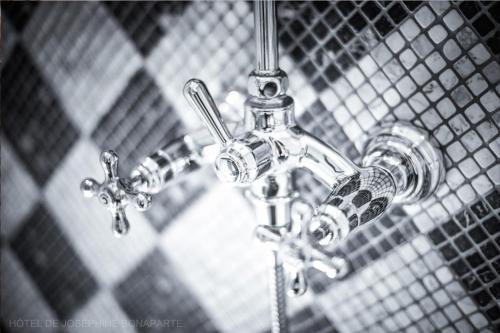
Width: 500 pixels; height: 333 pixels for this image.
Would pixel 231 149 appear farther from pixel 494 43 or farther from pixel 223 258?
pixel 223 258

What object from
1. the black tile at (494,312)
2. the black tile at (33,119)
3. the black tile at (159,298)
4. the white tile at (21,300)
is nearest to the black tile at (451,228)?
the black tile at (494,312)

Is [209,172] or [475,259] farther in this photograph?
[209,172]

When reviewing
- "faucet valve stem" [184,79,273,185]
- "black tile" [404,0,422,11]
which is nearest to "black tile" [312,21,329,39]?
"black tile" [404,0,422,11]

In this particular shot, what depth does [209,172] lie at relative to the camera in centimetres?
85

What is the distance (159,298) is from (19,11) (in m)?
0.60

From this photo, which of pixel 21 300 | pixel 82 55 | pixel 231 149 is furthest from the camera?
pixel 21 300

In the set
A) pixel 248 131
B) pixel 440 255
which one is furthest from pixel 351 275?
pixel 248 131

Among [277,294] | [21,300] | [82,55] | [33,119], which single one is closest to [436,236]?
[277,294]

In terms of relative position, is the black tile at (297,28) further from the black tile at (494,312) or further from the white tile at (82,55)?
the black tile at (494,312)

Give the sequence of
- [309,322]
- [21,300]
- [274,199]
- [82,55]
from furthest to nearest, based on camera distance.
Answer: [21,300] → [82,55] → [309,322] → [274,199]

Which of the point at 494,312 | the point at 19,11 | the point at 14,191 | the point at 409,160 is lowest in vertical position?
the point at 494,312

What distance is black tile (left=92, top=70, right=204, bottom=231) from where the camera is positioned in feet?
2.85

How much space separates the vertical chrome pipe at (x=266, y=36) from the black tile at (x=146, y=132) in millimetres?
309

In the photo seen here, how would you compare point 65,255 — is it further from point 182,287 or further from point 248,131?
point 248,131
